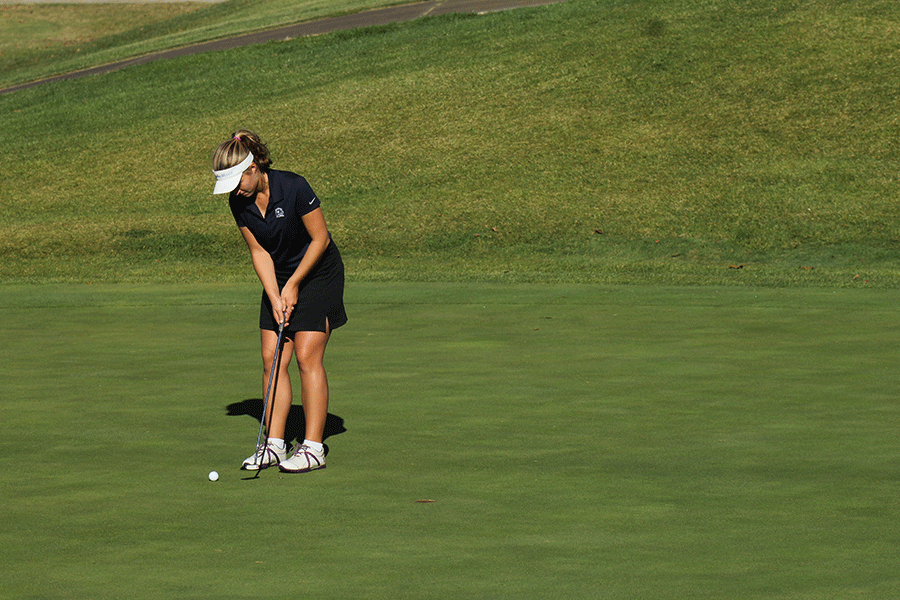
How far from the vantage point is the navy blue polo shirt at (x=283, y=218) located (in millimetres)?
6762

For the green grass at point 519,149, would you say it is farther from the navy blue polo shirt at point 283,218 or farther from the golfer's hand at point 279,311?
the golfer's hand at point 279,311

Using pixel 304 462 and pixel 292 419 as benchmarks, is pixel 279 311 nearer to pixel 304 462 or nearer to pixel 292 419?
pixel 304 462

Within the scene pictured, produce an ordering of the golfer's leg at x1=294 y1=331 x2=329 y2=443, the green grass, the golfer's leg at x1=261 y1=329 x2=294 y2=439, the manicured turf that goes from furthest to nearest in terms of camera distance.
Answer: the green grass < the golfer's leg at x1=261 y1=329 x2=294 y2=439 < the golfer's leg at x1=294 y1=331 x2=329 y2=443 < the manicured turf

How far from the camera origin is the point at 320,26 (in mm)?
36375

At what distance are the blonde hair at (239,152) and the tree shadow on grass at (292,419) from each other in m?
1.55

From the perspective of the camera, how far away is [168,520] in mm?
5574

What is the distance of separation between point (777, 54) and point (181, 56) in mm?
14998

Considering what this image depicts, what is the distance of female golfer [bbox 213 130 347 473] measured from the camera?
6.57m

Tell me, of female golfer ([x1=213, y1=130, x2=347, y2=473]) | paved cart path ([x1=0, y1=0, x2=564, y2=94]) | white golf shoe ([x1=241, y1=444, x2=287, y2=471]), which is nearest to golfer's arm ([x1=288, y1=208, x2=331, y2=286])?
female golfer ([x1=213, y1=130, x2=347, y2=473])

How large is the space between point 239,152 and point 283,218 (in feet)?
1.38

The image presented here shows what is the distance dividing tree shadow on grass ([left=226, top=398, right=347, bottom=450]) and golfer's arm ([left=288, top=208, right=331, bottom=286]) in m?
0.98

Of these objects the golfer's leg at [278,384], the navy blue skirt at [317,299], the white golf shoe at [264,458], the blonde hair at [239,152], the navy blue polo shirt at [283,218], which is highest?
the blonde hair at [239,152]

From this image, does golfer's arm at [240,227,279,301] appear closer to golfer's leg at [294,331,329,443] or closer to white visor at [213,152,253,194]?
golfer's leg at [294,331,329,443]

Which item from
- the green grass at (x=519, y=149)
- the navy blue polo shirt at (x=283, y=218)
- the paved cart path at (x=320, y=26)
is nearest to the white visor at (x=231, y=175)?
the navy blue polo shirt at (x=283, y=218)
